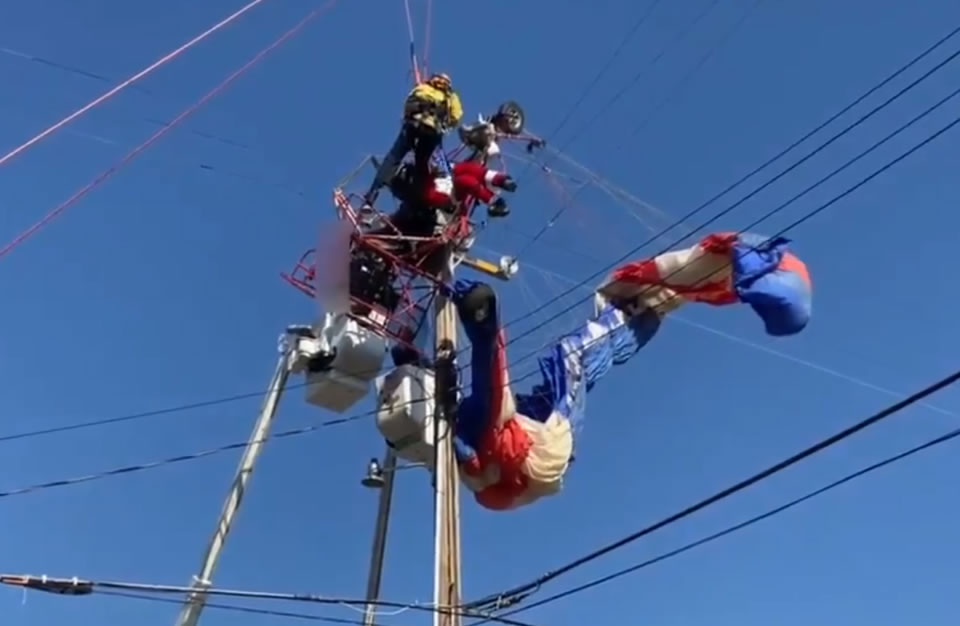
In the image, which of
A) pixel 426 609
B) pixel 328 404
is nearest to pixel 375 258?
pixel 328 404

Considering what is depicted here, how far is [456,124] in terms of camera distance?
1352 cm

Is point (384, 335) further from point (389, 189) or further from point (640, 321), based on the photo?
→ point (640, 321)

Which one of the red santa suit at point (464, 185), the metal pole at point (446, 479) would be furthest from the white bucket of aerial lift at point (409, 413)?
the red santa suit at point (464, 185)

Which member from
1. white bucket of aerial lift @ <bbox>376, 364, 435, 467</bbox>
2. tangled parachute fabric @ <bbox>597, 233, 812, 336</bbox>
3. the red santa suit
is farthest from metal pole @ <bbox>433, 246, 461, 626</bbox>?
tangled parachute fabric @ <bbox>597, 233, 812, 336</bbox>

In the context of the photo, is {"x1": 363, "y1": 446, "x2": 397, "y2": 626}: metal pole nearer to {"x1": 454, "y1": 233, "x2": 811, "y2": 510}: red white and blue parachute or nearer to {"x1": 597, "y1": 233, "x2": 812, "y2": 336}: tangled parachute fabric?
{"x1": 454, "y1": 233, "x2": 811, "y2": 510}: red white and blue parachute

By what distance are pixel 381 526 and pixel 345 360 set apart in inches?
66.2

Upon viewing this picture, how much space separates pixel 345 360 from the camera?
41.8 ft

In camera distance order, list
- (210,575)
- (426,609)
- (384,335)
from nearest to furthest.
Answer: (426,609), (210,575), (384,335)

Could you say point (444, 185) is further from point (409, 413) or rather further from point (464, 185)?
point (409, 413)

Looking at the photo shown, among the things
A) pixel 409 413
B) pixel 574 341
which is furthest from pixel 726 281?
pixel 409 413

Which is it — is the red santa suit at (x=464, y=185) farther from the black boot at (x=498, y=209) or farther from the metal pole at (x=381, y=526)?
the metal pole at (x=381, y=526)

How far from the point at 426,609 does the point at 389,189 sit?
471 centimetres

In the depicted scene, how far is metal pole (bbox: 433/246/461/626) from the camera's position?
10.5 metres

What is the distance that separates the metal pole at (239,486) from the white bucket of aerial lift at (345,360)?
0.40m
